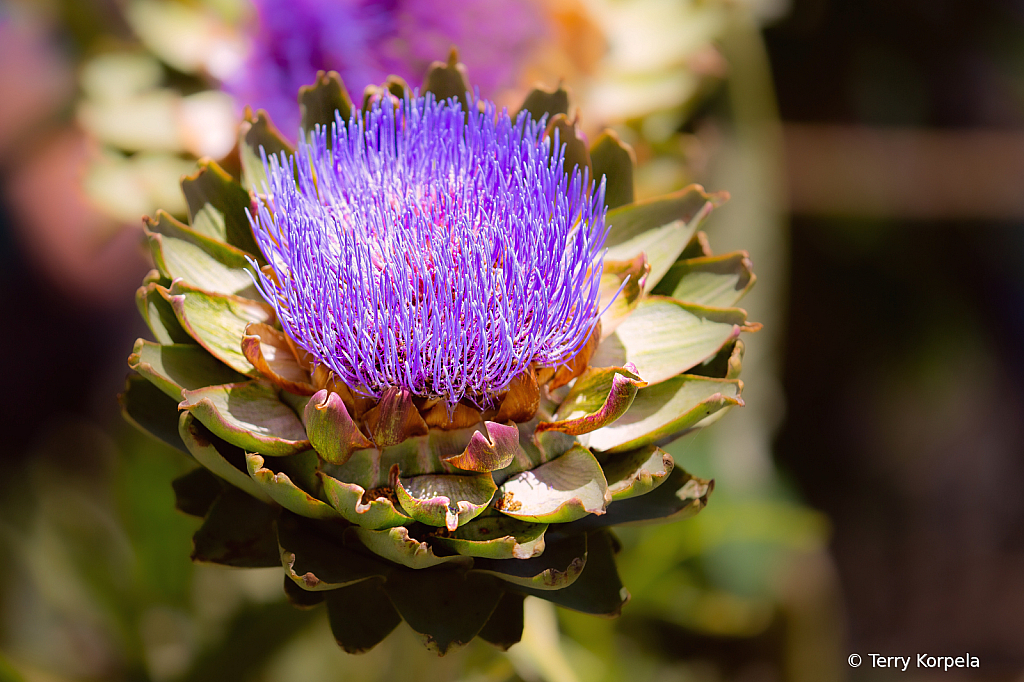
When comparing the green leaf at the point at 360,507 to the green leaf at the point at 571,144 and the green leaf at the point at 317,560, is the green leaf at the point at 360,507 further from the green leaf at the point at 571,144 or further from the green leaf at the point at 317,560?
the green leaf at the point at 571,144

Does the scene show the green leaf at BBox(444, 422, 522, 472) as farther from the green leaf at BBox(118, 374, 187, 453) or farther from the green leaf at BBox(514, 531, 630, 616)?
the green leaf at BBox(118, 374, 187, 453)

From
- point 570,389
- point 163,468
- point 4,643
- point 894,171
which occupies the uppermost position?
point 894,171

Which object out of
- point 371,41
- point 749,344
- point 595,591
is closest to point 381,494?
point 595,591

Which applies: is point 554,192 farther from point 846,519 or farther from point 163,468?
point 846,519

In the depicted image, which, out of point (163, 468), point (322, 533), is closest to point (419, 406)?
point (322, 533)

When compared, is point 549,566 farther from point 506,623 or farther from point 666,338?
point 666,338
